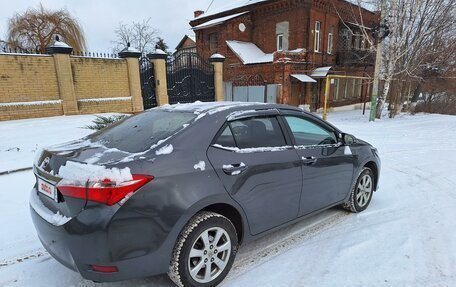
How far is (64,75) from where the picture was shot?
11.2m

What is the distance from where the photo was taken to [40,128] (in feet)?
30.3

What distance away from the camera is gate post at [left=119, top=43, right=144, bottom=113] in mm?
12852

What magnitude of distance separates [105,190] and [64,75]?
10955mm

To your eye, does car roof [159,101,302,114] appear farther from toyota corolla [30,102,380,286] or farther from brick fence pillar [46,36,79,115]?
brick fence pillar [46,36,79,115]

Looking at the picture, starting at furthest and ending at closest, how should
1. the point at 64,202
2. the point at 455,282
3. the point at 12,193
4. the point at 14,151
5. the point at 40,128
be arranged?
the point at 40,128 → the point at 14,151 → the point at 12,193 → the point at 455,282 → the point at 64,202

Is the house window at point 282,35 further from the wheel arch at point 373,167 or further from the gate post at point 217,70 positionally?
the wheel arch at point 373,167

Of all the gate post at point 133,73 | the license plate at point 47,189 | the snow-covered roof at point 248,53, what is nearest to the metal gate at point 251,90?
the snow-covered roof at point 248,53

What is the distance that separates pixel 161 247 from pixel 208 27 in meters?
23.0

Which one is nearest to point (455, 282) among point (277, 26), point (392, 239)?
point (392, 239)

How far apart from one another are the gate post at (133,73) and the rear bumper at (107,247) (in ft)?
37.7

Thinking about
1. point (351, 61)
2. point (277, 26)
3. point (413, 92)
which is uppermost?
point (277, 26)

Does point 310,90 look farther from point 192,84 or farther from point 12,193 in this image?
point 12,193

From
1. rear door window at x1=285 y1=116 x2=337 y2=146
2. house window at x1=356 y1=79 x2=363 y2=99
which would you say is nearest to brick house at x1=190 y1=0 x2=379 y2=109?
house window at x1=356 y1=79 x2=363 y2=99

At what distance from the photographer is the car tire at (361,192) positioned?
3.96 metres
